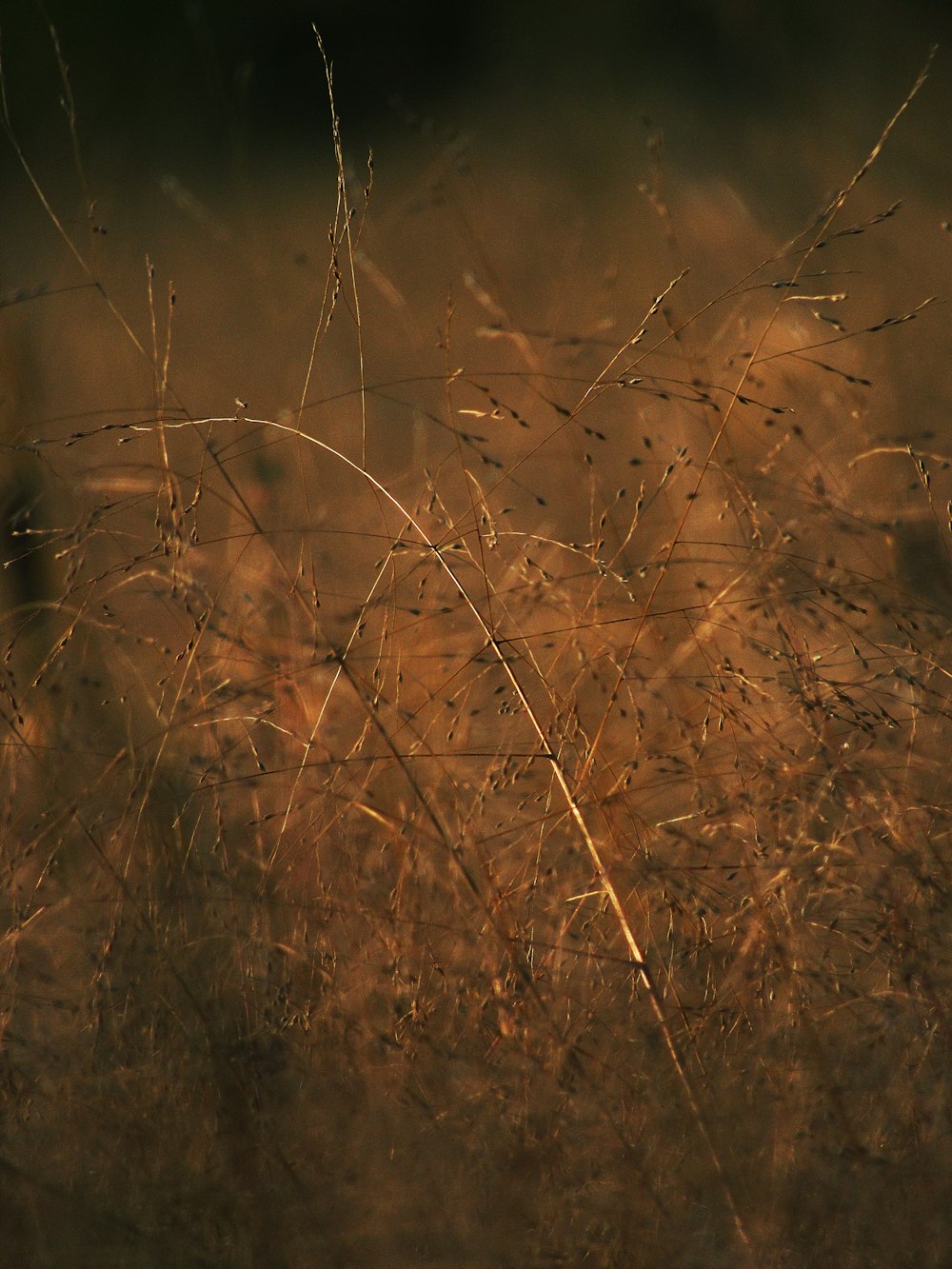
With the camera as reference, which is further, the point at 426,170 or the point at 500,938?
the point at 426,170

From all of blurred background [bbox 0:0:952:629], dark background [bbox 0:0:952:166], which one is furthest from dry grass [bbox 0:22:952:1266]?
dark background [bbox 0:0:952:166]

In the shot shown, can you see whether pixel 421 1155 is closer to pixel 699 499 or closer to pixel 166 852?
pixel 166 852

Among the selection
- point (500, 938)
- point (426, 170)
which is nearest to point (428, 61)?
point (426, 170)

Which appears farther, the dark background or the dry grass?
the dark background

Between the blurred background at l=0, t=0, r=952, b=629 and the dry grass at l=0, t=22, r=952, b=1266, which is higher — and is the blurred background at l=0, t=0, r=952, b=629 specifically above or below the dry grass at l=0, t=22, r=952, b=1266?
above

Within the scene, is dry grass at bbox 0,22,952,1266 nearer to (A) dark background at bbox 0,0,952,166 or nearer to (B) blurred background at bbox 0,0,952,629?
(B) blurred background at bbox 0,0,952,629

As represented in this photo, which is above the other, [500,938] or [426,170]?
[426,170]

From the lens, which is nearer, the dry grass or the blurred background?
the dry grass

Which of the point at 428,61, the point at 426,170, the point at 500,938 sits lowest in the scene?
the point at 500,938

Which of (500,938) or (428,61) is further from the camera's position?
(428,61)

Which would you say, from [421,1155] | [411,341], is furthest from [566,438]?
[421,1155]

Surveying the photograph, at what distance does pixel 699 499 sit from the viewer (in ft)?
8.46

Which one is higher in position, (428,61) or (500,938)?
(428,61)

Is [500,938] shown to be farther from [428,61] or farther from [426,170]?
[428,61]
